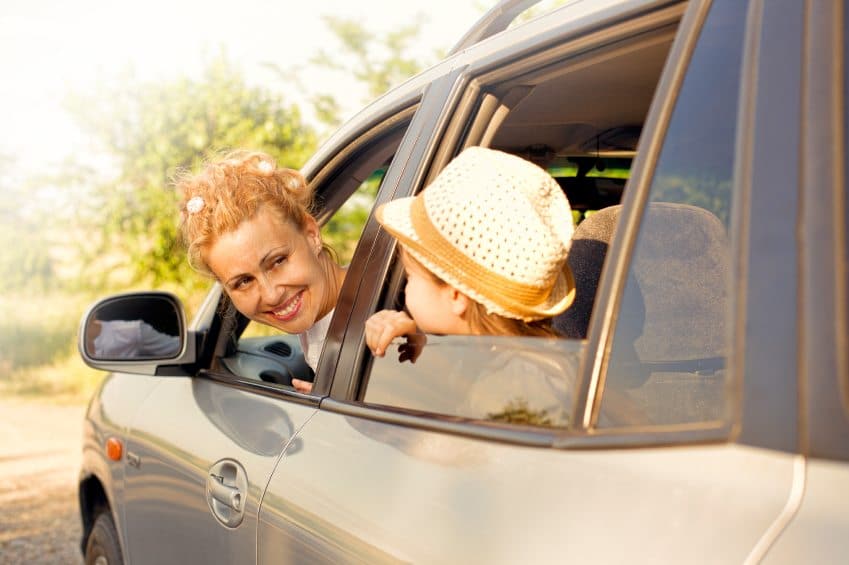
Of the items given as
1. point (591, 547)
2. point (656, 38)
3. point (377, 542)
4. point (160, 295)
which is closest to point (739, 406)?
point (591, 547)

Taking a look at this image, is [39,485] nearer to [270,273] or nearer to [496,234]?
[270,273]

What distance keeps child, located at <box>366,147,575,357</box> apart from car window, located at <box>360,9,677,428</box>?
97mm

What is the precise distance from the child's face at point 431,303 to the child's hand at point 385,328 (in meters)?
0.03

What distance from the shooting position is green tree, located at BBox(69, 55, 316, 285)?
14977mm

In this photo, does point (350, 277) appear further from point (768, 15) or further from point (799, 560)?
point (799, 560)

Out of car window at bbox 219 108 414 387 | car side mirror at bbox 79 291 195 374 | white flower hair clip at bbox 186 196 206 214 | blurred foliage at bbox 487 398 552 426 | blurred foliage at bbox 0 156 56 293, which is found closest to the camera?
blurred foliage at bbox 487 398 552 426

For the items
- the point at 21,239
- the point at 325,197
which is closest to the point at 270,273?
the point at 325,197

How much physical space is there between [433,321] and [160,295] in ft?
4.89

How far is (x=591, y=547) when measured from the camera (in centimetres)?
116

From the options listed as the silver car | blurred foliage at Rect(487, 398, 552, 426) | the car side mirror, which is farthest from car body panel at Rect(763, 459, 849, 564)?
the car side mirror

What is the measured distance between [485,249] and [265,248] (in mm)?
1210

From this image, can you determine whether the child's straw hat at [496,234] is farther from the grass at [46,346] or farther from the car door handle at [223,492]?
the grass at [46,346]

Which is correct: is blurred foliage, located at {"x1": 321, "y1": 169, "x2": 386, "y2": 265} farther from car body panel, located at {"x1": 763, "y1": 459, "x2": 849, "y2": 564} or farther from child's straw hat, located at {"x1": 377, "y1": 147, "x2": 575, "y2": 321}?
car body panel, located at {"x1": 763, "y1": 459, "x2": 849, "y2": 564}

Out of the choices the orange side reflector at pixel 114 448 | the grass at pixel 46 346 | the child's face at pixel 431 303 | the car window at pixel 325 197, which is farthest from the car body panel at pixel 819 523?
the grass at pixel 46 346
